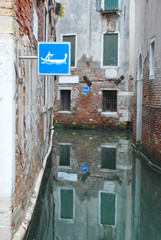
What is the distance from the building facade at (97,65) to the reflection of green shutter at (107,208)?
12534 mm

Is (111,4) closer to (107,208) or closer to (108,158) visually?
(108,158)

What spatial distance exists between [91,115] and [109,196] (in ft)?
42.4

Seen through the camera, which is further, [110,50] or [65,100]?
[65,100]

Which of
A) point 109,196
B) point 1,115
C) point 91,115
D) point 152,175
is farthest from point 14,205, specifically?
point 91,115

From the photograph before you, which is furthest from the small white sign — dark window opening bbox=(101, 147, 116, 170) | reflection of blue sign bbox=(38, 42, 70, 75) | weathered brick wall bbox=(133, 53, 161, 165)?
reflection of blue sign bbox=(38, 42, 70, 75)

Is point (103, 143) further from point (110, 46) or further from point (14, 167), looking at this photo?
point (14, 167)

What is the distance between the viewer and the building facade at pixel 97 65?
19.1 m

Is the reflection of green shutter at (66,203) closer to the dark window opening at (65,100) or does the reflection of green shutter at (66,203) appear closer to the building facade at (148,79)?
the building facade at (148,79)

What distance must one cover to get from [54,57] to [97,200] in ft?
9.19

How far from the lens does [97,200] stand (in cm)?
645

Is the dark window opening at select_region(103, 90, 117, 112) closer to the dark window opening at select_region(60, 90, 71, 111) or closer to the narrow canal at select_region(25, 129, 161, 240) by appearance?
the dark window opening at select_region(60, 90, 71, 111)

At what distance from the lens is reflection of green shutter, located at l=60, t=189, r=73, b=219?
5634mm

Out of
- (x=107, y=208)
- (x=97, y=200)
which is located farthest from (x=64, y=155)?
(x=107, y=208)

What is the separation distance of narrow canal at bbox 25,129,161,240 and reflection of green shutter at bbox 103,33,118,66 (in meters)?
9.08
